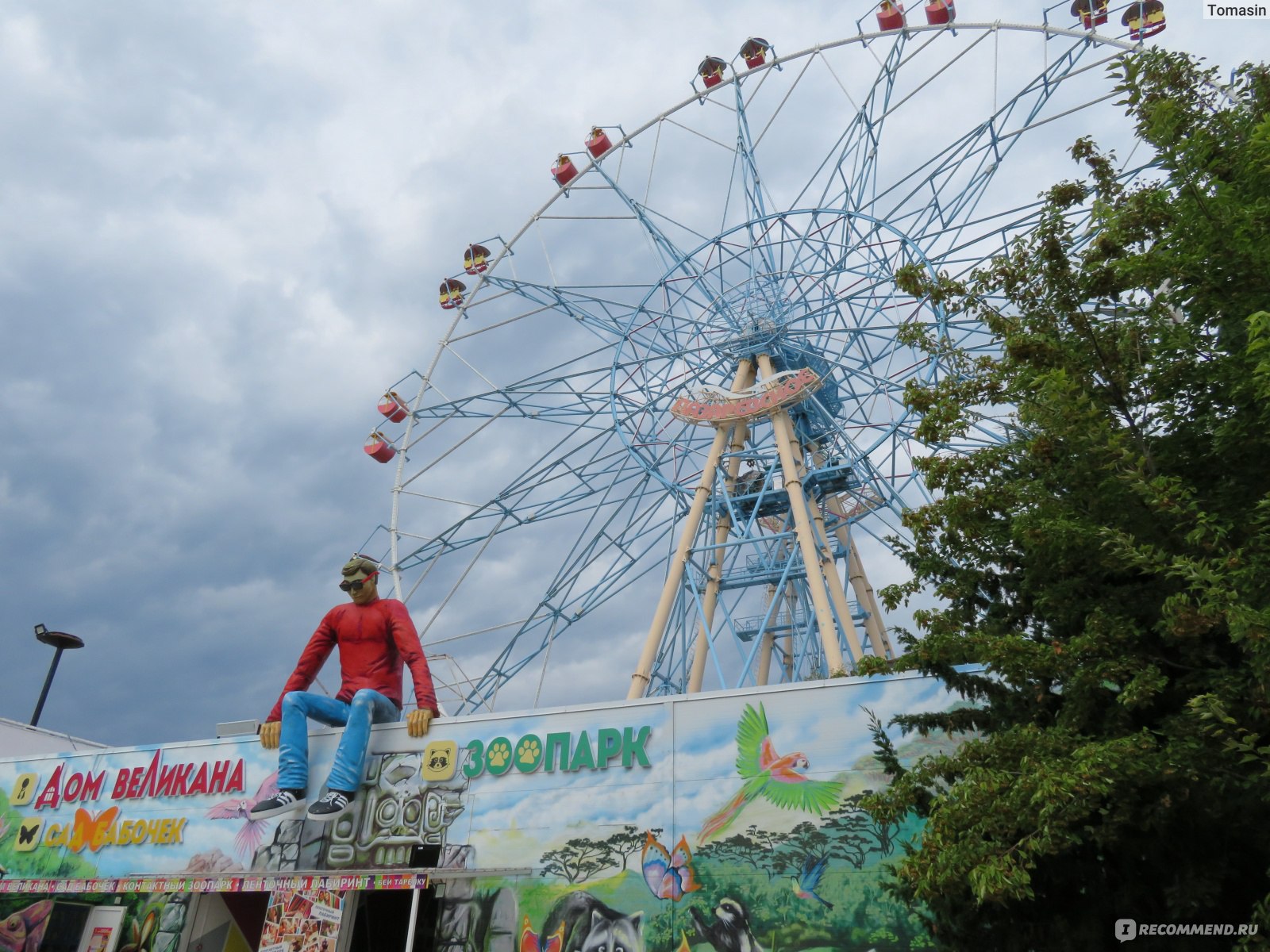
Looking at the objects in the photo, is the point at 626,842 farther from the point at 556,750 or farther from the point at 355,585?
the point at 355,585

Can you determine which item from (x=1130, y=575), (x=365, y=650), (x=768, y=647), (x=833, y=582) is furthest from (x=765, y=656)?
(x=1130, y=575)

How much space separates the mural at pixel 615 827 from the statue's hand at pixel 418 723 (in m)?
0.11

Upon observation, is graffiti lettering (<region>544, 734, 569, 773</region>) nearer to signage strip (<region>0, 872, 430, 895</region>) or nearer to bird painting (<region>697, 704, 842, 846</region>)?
bird painting (<region>697, 704, 842, 846</region>)

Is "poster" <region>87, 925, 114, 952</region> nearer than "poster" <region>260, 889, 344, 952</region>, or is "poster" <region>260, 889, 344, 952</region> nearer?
"poster" <region>260, 889, 344, 952</region>

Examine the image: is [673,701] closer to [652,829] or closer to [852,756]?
[652,829]

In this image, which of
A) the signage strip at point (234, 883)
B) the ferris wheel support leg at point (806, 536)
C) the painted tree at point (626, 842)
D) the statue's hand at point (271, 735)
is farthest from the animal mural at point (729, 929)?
the statue's hand at point (271, 735)

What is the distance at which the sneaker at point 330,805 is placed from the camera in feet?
42.2

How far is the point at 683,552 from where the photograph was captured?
680 inches

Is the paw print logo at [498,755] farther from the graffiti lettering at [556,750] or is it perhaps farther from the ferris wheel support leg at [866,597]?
the ferris wheel support leg at [866,597]

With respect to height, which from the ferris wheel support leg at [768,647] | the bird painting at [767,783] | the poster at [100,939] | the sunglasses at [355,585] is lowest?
the poster at [100,939]

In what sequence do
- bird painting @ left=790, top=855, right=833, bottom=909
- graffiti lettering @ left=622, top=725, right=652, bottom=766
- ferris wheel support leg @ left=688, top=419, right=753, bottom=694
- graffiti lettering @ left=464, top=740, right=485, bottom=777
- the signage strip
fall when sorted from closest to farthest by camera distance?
bird painting @ left=790, top=855, right=833, bottom=909 → the signage strip → graffiti lettering @ left=622, top=725, right=652, bottom=766 → graffiti lettering @ left=464, top=740, right=485, bottom=777 → ferris wheel support leg @ left=688, top=419, right=753, bottom=694

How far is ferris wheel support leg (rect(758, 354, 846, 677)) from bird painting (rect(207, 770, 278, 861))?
8.24 metres

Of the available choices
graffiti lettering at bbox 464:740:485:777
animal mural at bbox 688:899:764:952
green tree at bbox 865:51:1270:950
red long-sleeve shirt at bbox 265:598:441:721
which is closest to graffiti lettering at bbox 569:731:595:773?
graffiti lettering at bbox 464:740:485:777

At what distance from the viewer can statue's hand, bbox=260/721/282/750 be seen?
14.2 m
